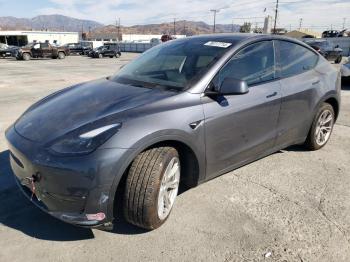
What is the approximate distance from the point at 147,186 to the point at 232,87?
3.94ft

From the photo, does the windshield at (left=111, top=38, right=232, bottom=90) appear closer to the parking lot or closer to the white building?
the parking lot

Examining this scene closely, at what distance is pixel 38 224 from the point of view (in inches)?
124

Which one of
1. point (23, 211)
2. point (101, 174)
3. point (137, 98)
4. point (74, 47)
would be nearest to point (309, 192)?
point (137, 98)

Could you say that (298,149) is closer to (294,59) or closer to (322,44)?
(294,59)

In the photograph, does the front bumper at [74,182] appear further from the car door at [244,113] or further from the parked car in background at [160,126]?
the car door at [244,113]

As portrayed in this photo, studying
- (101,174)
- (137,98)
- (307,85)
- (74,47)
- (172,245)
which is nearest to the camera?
(101,174)

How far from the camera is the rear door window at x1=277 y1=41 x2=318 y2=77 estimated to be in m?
4.20

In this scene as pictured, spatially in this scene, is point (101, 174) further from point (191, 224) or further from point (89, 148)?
point (191, 224)

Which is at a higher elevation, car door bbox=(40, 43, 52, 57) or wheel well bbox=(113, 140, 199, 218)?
wheel well bbox=(113, 140, 199, 218)

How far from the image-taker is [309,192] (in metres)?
3.82

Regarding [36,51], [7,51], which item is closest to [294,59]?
[36,51]

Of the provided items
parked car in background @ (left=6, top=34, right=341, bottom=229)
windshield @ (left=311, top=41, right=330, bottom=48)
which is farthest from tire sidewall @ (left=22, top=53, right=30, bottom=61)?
parked car in background @ (left=6, top=34, right=341, bottom=229)

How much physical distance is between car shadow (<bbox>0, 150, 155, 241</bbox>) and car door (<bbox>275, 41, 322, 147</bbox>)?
2.13 m

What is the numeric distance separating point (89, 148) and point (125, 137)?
277mm
